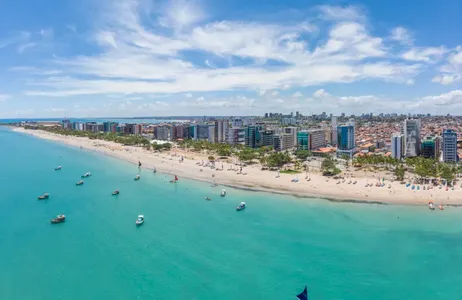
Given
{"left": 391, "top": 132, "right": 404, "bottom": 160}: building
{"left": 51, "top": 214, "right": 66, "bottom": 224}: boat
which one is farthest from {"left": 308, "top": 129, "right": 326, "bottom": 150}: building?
{"left": 51, "top": 214, "right": 66, "bottom": 224}: boat

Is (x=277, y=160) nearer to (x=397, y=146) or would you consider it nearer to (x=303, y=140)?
(x=397, y=146)

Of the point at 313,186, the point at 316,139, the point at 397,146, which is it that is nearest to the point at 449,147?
the point at 397,146

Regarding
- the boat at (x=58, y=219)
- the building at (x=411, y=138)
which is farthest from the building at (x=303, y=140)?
the boat at (x=58, y=219)

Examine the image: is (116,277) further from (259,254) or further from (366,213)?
(366,213)

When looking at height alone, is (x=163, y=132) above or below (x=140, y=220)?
above

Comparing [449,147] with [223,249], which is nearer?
[223,249]

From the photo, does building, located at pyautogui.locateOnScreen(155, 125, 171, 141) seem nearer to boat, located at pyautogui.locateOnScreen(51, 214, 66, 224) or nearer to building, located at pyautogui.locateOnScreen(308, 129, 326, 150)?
building, located at pyautogui.locateOnScreen(308, 129, 326, 150)

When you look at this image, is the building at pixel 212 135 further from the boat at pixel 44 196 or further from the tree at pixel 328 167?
the boat at pixel 44 196
